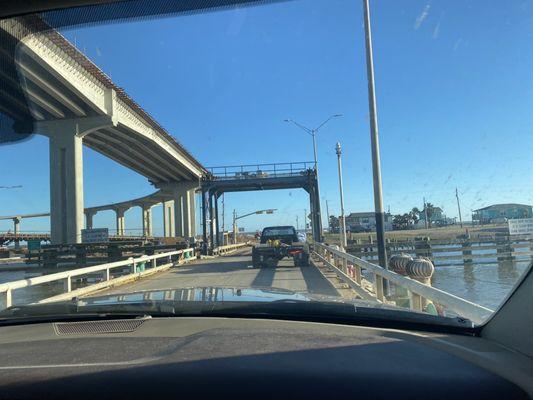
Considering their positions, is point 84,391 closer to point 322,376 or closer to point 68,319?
point 322,376

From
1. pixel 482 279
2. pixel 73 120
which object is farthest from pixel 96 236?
pixel 482 279

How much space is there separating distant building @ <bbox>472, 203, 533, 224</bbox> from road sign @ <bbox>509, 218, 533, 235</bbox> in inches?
1.3

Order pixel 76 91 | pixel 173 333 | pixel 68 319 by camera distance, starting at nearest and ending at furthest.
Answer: pixel 173 333
pixel 68 319
pixel 76 91

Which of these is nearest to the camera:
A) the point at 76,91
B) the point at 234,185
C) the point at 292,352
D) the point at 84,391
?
the point at 84,391

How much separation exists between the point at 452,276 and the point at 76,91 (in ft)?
68.2

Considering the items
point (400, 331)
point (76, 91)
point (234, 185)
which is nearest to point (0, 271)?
point (76, 91)

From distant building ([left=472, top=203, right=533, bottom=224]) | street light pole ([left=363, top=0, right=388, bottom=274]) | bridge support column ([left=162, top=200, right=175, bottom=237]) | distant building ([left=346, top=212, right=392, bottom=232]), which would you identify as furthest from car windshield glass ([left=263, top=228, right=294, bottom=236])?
bridge support column ([left=162, top=200, right=175, bottom=237])

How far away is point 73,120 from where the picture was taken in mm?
26828

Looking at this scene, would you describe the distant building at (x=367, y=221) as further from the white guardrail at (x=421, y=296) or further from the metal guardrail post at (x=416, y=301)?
the metal guardrail post at (x=416, y=301)

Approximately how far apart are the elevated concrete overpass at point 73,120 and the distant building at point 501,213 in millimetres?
4183

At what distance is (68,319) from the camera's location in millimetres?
4203

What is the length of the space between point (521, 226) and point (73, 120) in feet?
84.6

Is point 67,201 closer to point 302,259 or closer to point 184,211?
point 302,259

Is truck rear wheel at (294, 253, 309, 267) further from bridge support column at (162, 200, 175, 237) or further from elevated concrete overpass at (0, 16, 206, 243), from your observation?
bridge support column at (162, 200, 175, 237)
